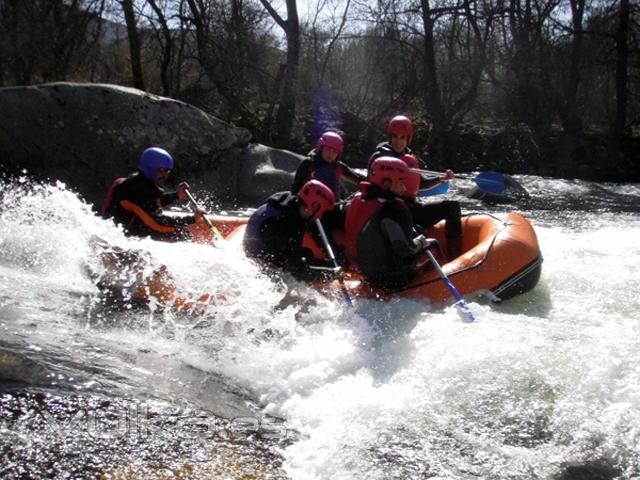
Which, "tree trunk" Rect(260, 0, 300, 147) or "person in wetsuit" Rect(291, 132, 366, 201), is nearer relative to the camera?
"person in wetsuit" Rect(291, 132, 366, 201)

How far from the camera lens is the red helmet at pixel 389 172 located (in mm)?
5191

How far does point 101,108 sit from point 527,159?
1078cm

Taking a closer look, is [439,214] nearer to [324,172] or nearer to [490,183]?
[324,172]

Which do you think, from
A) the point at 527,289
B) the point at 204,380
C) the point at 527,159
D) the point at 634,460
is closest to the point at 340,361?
the point at 204,380

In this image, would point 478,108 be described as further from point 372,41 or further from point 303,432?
point 303,432

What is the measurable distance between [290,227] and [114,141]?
17.5ft

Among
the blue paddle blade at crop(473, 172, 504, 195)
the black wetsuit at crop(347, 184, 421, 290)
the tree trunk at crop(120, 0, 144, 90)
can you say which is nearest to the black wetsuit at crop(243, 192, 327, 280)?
the black wetsuit at crop(347, 184, 421, 290)

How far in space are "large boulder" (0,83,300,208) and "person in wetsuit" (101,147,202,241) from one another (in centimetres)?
335

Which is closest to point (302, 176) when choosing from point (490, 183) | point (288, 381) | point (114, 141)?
point (490, 183)

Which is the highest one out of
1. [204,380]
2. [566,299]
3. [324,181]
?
[324,181]

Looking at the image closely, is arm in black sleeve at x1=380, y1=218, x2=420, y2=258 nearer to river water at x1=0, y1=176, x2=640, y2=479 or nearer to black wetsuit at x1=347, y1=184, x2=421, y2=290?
black wetsuit at x1=347, y1=184, x2=421, y2=290

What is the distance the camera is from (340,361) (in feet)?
13.4

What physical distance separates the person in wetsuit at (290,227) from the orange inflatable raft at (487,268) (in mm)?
277

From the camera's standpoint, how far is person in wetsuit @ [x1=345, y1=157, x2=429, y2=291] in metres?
5.08
